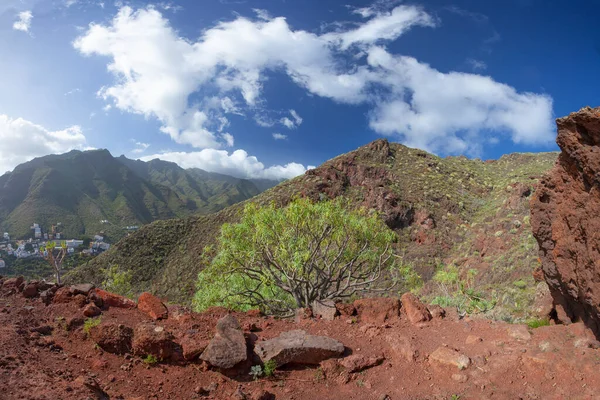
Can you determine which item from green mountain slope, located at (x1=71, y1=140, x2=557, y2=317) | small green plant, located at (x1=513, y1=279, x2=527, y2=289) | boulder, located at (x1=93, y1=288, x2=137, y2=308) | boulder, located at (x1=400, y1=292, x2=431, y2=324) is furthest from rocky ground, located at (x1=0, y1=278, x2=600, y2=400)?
green mountain slope, located at (x1=71, y1=140, x2=557, y2=317)

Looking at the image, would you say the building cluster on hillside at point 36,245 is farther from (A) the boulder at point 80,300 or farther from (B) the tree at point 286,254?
(A) the boulder at point 80,300

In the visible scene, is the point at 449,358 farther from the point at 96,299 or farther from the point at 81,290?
the point at 81,290

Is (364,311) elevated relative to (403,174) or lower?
lower

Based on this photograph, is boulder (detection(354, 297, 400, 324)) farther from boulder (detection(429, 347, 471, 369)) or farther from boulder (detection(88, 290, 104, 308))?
boulder (detection(88, 290, 104, 308))

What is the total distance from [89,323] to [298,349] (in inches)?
140

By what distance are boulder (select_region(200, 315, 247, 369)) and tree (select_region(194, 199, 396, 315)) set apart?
3.79 metres

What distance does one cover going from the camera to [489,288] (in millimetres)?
17516

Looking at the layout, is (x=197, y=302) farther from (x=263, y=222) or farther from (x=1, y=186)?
(x=1, y=186)

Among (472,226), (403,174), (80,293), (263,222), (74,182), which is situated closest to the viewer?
(80,293)

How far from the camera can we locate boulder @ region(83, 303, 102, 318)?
6557 mm

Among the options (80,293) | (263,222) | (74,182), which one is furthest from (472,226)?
(74,182)

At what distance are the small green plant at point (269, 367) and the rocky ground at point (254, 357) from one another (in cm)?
8

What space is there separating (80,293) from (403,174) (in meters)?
41.6

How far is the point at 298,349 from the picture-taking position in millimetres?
5973
